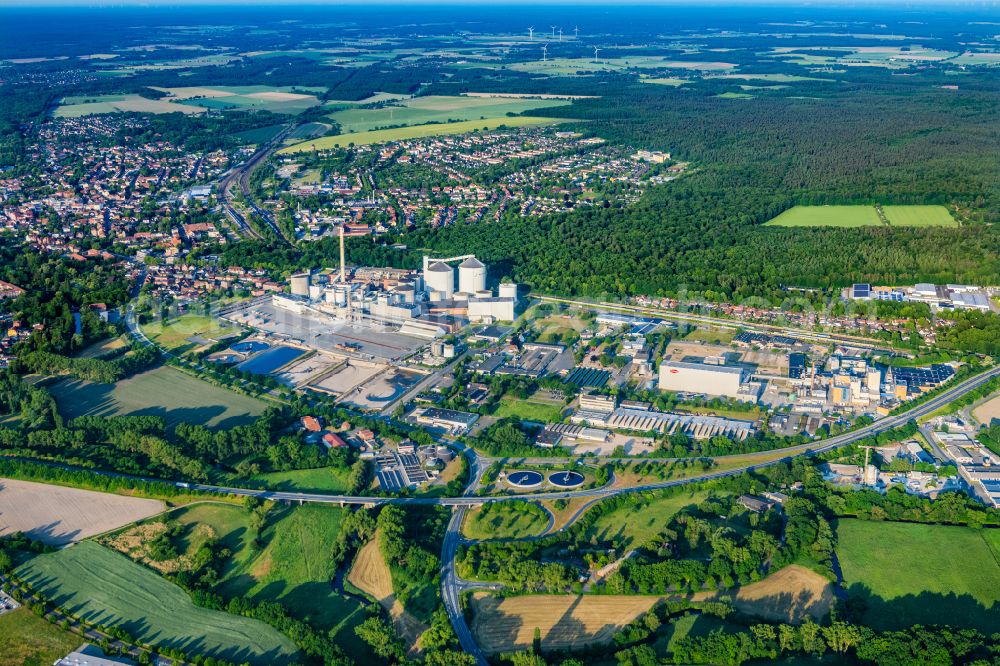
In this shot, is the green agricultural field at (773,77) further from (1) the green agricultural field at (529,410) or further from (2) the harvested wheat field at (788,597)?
(2) the harvested wheat field at (788,597)

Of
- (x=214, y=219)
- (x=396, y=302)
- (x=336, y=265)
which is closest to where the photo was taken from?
(x=396, y=302)

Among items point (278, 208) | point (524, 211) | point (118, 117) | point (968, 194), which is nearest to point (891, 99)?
point (968, 194)

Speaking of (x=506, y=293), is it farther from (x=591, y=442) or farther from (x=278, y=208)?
(x=278, y=208)

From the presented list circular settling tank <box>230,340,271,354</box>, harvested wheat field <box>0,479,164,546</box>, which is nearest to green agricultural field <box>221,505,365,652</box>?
harvested wheat field <box>0,479,164,546</box>

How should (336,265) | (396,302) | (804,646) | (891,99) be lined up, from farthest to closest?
(891,99), (336,265), (396,302), (804,646)

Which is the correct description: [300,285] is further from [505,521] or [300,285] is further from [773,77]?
[773,77]

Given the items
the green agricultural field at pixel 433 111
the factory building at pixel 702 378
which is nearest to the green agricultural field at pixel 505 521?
the factory building at pixel 702 378
